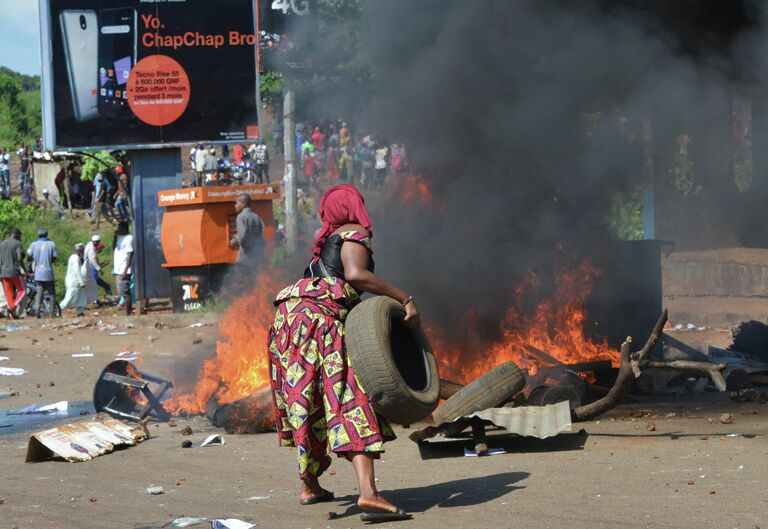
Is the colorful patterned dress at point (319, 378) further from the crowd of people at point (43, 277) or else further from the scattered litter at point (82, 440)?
the crowd of people at point (43, 277)

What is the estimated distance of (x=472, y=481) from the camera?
6.16 meters

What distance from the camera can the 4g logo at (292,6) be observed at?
1507 cm

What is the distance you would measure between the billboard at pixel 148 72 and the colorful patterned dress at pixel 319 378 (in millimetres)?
15308

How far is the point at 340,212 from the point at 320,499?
4.75 ft

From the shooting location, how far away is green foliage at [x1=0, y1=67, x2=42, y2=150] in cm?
4412

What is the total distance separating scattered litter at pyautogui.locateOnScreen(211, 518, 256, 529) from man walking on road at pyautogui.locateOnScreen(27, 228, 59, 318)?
15.3 metres

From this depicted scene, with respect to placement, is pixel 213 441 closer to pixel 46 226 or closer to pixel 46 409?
pixel 46 409

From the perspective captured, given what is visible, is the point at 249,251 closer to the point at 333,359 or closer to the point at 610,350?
the point at 610,350

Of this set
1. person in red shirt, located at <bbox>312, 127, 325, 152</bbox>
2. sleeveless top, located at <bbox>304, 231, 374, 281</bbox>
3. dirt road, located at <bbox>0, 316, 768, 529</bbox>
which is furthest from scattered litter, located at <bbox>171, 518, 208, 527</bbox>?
person in red shirt, located at <bbox>312, 127, 325, 152</bbox>

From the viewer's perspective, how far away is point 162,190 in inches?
823

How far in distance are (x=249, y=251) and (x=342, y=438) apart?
10.4m

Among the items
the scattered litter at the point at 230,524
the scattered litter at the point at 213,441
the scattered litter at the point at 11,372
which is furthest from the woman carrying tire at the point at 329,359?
the scattered litter at the point at 11,372

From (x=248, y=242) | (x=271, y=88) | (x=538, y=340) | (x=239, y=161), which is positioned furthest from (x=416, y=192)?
(x=239, y=161)

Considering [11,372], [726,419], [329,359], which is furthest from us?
[11,372]
